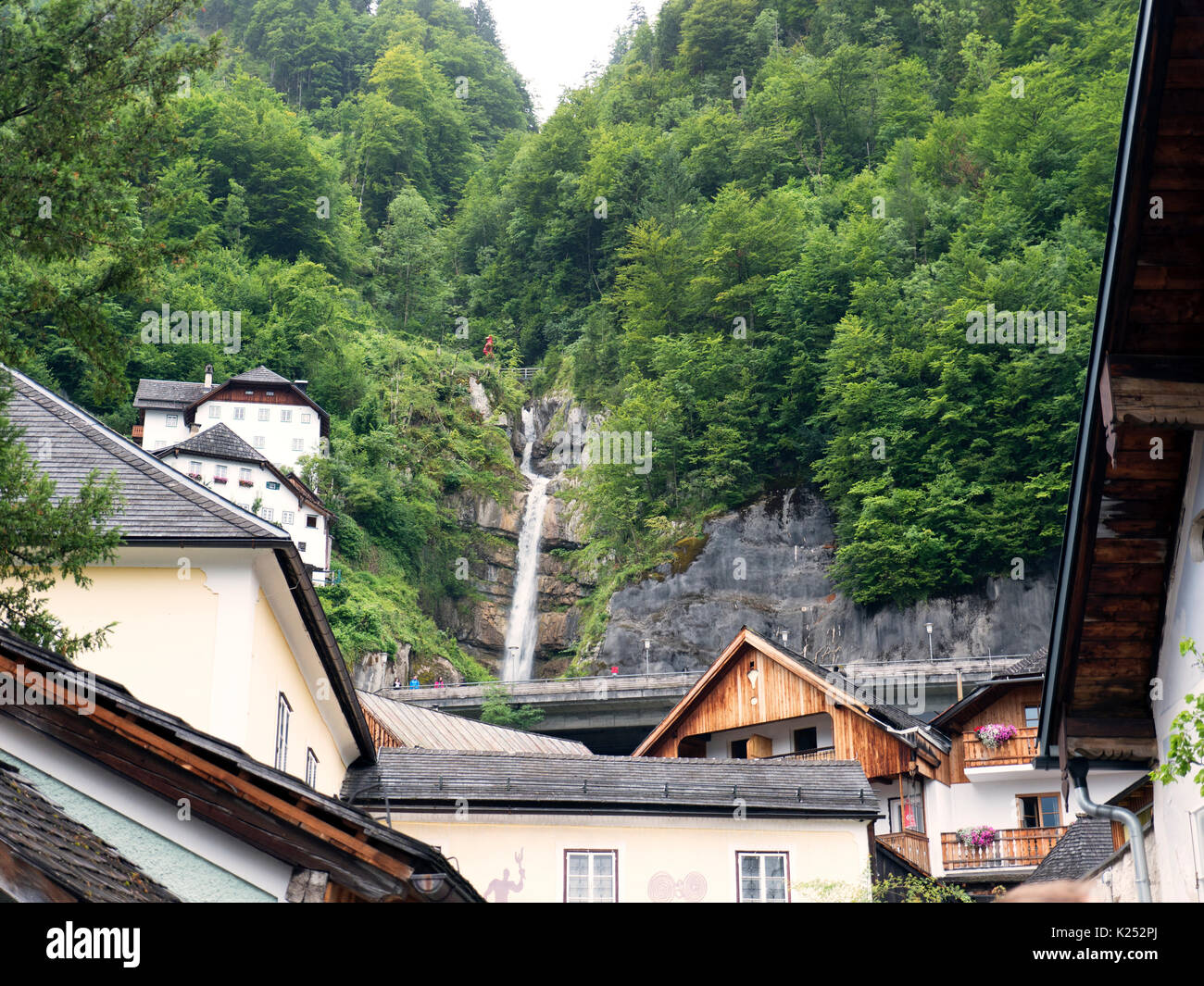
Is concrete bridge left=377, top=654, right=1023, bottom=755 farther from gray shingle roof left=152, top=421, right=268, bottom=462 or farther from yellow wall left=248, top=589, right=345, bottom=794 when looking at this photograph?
yellow wall left=248, top=589, right=345, bottom=794

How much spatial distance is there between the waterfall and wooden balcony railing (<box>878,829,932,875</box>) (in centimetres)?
2910

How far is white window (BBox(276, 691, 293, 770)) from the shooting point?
14813 millimetres

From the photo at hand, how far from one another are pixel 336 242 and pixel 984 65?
146 ft

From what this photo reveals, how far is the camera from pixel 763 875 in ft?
65.4

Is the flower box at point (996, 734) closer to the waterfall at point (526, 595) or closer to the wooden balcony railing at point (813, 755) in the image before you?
the wooden balcony railing at point (813, 755)

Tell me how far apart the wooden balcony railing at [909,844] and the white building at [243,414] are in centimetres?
4319

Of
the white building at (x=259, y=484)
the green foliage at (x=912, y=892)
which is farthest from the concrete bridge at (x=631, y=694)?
the green foliage at (x=912, y=892)

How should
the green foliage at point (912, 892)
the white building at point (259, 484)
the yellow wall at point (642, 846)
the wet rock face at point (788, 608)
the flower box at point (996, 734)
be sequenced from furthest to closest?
1. the white building at point (259, 484)
2. the wet rock face at point (788, 608)
3. the flower box at point (996, 734)
4. the green foliage at point (912, 892)
5. the yellow wall at point (642, 846)

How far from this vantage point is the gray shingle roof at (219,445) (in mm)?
62406

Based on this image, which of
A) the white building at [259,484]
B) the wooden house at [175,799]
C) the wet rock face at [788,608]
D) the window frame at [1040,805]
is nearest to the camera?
the wooden house at [175,799]

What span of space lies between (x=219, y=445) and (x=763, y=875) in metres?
49.3
